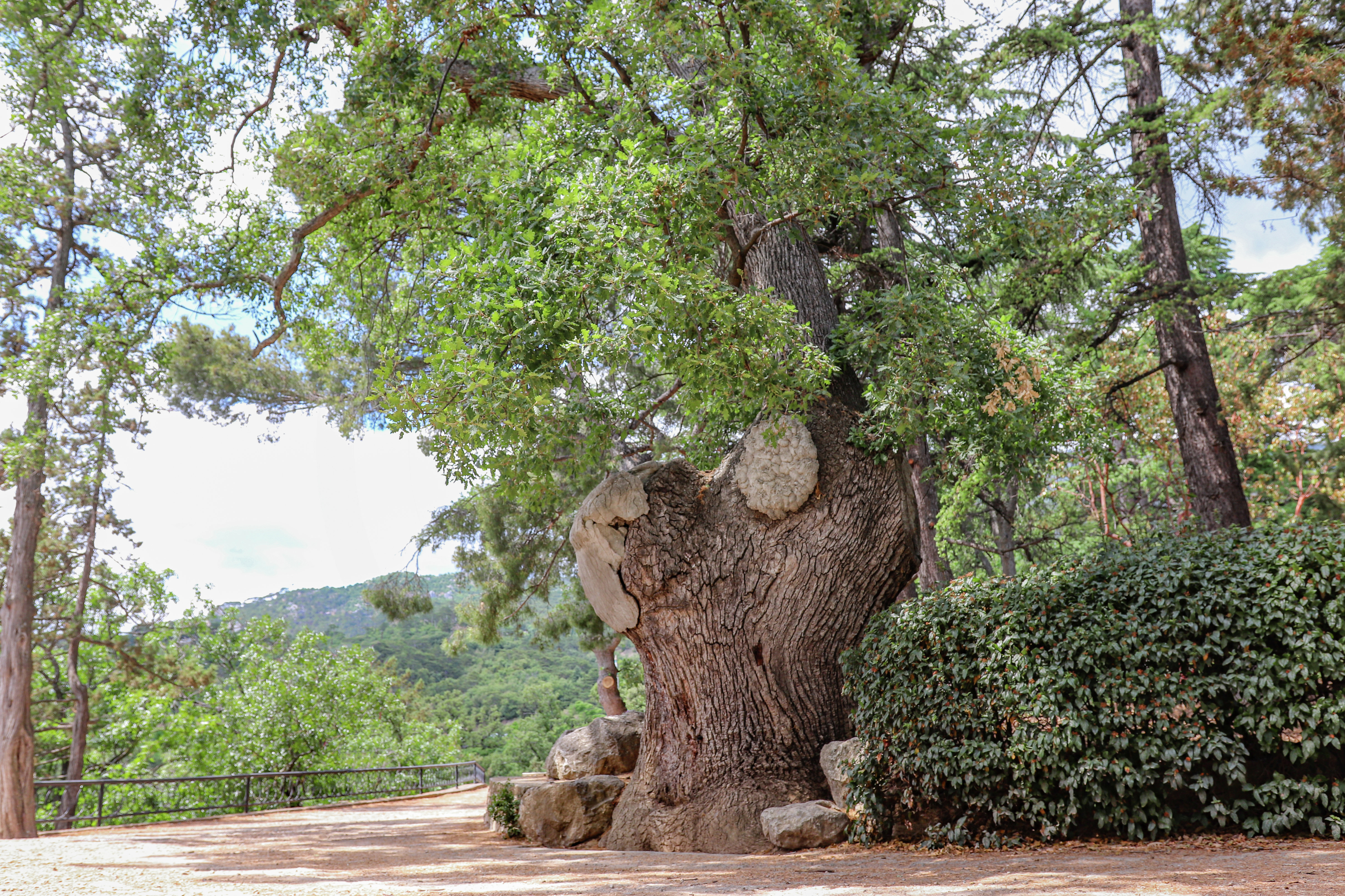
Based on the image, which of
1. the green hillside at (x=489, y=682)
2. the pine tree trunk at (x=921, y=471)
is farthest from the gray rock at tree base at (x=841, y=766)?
the green hillside at (x=489, y=682)

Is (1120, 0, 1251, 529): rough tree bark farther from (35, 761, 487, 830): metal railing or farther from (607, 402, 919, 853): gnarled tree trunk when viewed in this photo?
(35, 761, 487, 830): metal railing

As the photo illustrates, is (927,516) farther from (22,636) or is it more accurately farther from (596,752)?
(22,636)

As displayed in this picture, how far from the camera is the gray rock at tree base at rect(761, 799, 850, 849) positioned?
5.46m

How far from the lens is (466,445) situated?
566 cm

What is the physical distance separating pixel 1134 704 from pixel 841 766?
204cm

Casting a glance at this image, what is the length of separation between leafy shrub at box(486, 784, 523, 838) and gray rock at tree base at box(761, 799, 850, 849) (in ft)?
9.26

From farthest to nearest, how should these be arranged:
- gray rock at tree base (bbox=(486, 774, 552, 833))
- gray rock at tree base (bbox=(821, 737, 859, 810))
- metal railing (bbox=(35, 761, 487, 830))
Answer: metal railing (bbox=(35, 761, 487, 830)) → gray rock at tree base (bbox=(486, 774, 552, 833)) → gray rock at tree base (bbox=(821, 737, 859, 810))

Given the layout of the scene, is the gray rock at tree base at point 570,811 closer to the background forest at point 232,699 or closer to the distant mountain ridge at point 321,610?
the background forest at point 232,699

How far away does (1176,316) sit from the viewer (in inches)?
354

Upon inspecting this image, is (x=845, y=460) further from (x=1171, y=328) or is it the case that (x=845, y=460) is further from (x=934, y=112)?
(x=1171, y=328)

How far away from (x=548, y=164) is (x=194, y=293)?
16.8 ft

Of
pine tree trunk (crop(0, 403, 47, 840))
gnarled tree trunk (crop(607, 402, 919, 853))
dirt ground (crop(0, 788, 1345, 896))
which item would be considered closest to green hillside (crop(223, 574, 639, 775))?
pine tree trunk (crop(0, 403, 47, 840))

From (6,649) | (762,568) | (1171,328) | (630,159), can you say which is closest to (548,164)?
(630,159)

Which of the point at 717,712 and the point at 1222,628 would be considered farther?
the point at 717,712
